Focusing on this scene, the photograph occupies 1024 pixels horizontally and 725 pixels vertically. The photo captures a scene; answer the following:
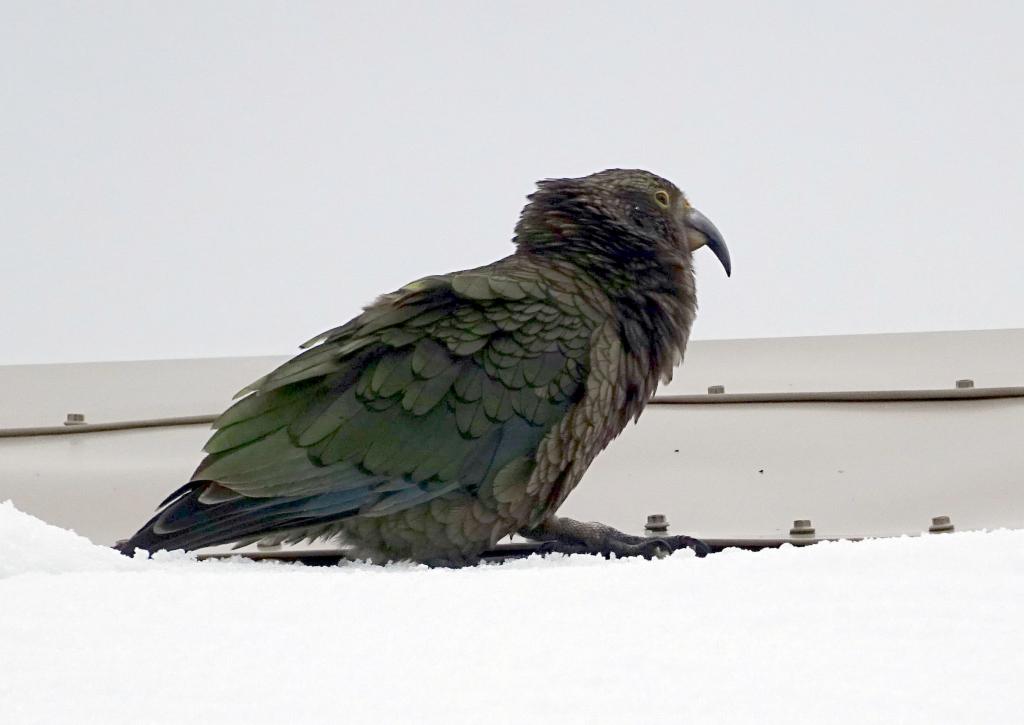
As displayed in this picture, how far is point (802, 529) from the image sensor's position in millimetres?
1878

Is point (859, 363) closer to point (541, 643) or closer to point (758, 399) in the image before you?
point (758, 399)

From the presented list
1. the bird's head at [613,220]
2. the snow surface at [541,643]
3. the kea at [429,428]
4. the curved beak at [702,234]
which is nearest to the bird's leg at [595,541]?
the kea at [429,428]

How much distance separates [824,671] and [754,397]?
1.56 m

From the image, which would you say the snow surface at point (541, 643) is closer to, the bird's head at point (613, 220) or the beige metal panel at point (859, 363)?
the bird's head at point (613, 220)

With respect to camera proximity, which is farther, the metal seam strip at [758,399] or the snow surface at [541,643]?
the metal seam strip at [758,399]

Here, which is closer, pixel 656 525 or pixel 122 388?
pixel 656 525

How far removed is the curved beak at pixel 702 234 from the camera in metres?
2.06

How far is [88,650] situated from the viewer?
75 cm

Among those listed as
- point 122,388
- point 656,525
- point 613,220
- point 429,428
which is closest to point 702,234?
point 613,220

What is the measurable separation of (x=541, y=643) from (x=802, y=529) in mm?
1204

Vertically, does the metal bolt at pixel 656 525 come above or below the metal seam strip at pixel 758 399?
below

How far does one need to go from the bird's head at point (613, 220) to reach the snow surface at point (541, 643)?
3.33 feet

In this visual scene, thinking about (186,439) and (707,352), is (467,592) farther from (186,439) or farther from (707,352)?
(707,352)

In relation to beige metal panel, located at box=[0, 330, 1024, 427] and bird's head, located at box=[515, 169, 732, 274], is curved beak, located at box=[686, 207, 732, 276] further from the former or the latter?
beige metal panel, located at box=[0, 330, 1024, 427]
